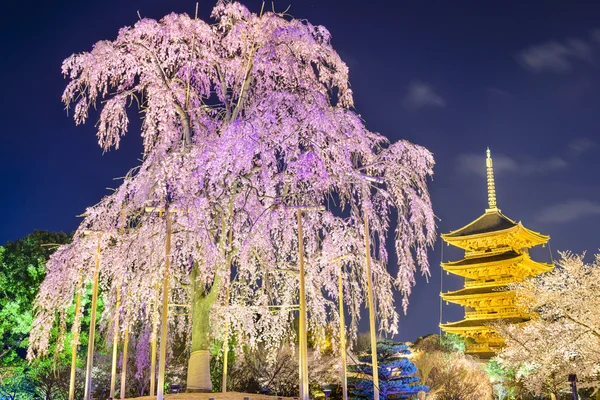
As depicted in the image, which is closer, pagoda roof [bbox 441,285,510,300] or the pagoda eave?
pagoda roof [bbox 441,285,510,300]

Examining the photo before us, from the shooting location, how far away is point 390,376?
17.5m

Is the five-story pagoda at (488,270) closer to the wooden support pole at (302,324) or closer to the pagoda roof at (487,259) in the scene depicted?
the pagoda roof at (487,259)

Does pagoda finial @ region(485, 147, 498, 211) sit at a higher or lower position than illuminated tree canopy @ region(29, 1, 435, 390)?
higher

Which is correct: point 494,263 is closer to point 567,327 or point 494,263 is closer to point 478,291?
point 478,291

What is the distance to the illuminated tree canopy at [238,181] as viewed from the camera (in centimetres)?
986

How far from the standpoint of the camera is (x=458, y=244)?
42375 millimetres

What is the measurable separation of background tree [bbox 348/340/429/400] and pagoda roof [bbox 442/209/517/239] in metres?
25.0

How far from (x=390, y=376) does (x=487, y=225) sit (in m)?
27.0

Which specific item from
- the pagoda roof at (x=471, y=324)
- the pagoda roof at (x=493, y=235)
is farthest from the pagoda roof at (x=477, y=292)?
the pagoda roof at (x=493, y=235)

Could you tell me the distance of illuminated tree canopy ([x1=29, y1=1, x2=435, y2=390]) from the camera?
9.86 meters

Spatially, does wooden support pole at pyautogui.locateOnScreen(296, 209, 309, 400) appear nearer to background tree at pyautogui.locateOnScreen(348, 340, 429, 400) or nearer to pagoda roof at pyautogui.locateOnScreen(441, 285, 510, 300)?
background tree at pyautogui.locateOnScreen(348, 340, 429, 400)

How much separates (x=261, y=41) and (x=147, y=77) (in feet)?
7.62

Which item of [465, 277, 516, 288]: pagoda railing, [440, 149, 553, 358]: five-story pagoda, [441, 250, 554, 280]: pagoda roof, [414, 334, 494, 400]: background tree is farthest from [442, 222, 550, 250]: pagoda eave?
[414, 334, 494, 400]: background tree

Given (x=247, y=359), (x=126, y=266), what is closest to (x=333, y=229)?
(x=126, y=266)
